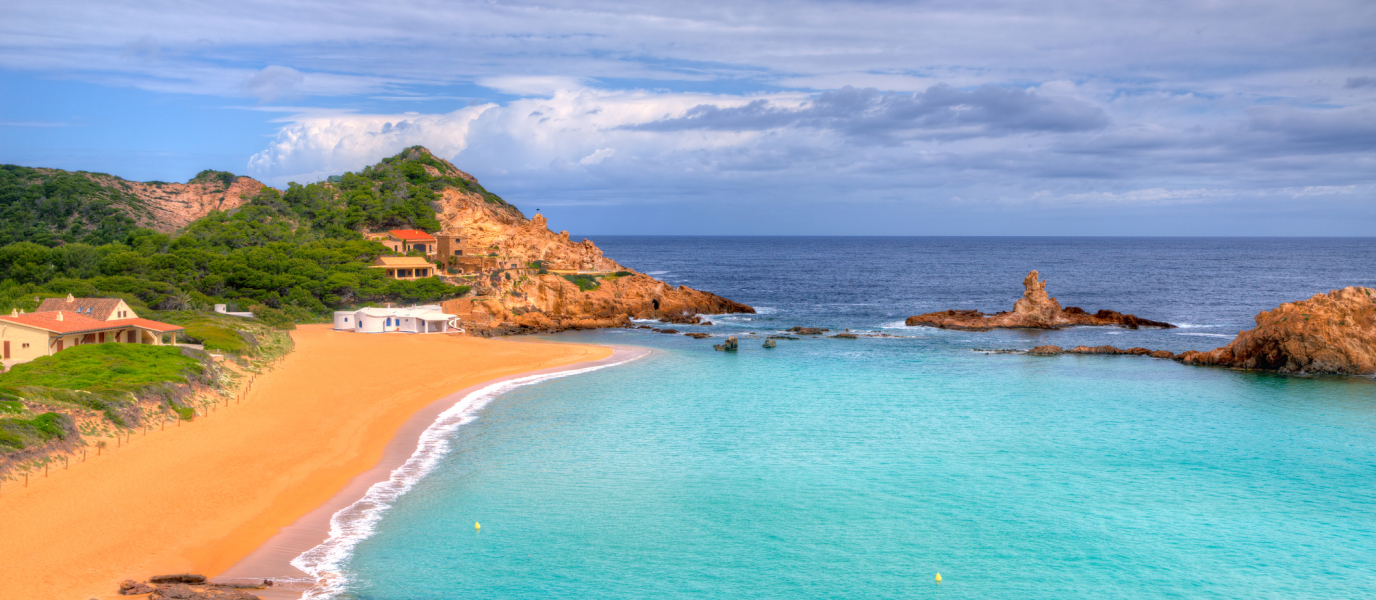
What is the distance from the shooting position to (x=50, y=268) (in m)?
56.1

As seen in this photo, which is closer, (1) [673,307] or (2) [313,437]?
(2) [313,437]

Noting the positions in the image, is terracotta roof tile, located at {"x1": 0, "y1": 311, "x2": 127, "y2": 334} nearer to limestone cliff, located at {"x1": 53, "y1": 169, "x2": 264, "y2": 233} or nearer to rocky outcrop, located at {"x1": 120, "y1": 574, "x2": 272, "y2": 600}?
rocky outcrop, located at {"x1": 120, "y1": 574, "x2": 272, "y2": 600}

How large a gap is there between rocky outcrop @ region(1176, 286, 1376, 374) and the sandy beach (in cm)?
4423

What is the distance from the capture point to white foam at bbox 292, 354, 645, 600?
17234 mm

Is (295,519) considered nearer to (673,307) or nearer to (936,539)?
(936,539)

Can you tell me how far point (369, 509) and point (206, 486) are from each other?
4.78m

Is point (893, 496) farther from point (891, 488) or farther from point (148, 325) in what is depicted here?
point (148, 325)

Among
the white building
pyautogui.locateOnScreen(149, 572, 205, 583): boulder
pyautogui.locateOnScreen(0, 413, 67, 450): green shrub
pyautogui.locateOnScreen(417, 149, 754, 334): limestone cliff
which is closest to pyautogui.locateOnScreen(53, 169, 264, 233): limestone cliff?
pyautogui.locateOnScreen(417, 149, 754, 334): limestone cliff

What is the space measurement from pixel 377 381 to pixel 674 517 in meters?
22.6

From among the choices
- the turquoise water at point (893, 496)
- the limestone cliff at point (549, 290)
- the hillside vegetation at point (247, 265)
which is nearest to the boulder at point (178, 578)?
the turquoise water at point (893, 496)

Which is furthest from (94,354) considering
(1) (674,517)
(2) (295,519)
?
(1) (674,517)

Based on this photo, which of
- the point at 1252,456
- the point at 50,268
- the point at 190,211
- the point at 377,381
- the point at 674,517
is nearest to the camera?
the point at 674,517

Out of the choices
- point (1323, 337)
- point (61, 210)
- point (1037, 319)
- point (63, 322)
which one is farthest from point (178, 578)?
point (61, 210)

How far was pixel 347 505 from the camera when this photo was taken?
2189cm
